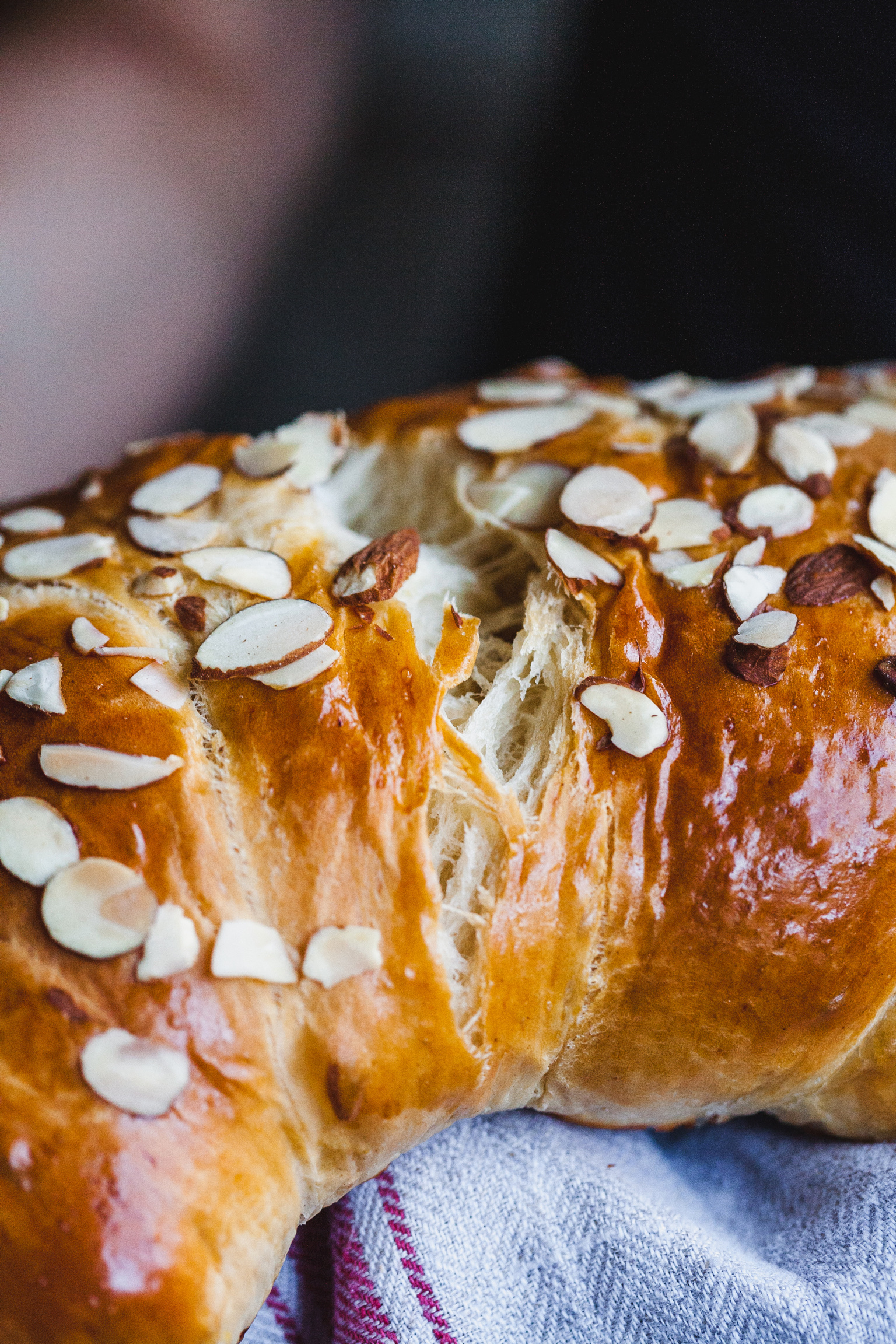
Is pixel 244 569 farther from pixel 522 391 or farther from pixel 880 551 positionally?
pixel 880 551

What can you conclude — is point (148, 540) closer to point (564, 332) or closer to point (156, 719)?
point (156, 719)

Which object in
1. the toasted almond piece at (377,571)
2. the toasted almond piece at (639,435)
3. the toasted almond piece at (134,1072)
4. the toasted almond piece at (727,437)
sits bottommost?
the toasted almond piece at (134,1072)

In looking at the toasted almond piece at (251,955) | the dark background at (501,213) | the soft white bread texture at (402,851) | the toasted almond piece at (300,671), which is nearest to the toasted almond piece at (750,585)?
the soft white bread texture at (402,851)

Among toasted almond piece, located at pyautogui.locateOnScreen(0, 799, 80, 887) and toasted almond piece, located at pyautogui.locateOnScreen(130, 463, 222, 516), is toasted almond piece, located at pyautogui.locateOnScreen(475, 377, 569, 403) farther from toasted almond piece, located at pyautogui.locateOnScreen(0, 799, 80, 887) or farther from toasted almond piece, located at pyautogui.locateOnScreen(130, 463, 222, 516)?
toasted almond piece, located at pyautogui.locateOnScreen(0, 799, 80, 887)

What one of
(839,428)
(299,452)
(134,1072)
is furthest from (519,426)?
(134,1072)

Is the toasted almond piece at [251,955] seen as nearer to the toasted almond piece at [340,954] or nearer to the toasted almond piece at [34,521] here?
the toasted almond piece at [340,954]

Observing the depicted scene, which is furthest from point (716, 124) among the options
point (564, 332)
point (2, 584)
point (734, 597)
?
point (2, 584)
